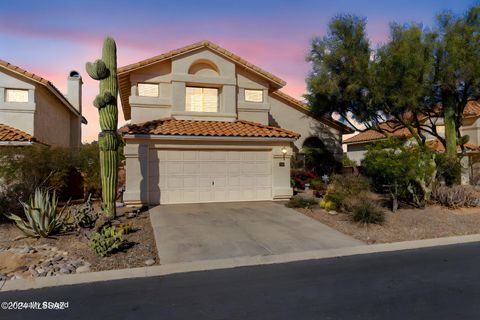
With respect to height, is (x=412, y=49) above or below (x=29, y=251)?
above

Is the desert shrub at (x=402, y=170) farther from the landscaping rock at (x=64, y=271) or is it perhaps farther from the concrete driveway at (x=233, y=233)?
the landscaping rock at (x=64, y=271)

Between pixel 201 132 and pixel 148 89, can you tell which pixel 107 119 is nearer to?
pixel 201 132

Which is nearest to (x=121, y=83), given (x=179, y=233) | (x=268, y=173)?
(x=268, y=173)

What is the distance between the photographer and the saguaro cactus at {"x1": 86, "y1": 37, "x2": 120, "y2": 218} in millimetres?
10078

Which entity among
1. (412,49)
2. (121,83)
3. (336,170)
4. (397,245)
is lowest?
(397,245)

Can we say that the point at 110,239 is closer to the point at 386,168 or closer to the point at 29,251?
the point at 29,251

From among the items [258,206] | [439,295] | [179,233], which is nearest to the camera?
[439,295]

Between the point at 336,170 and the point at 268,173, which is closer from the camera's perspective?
the point at 268,173

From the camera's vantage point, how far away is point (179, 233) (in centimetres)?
894

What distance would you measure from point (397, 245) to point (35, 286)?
26.0 ft

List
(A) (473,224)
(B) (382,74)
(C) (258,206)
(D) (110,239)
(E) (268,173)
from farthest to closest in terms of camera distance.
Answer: (B) (382,74) < (E) (268,173) < (C) (258,206) < (A) (473,224) < (D) (110,239)

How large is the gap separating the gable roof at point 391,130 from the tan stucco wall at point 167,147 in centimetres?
800

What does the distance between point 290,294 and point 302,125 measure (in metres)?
15.6

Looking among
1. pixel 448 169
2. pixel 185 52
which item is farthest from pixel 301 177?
pixel 185 52
